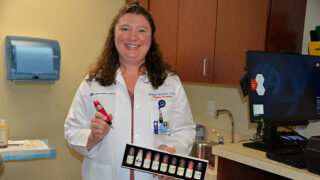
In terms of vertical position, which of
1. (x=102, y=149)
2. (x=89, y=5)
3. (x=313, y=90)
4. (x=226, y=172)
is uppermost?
(x=89, y=5)

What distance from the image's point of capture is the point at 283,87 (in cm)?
149

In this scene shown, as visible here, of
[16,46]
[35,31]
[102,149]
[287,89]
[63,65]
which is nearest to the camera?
[102,149]

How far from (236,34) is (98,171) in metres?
1.14

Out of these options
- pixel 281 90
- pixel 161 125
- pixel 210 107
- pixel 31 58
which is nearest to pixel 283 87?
pixel 281 90

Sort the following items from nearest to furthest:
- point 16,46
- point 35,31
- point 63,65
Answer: point 16,46 < point 35,31 < point 63,65

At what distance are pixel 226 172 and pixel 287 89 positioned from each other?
57 cm

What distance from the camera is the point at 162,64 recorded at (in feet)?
5.04

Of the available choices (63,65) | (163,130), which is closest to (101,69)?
(163,130)

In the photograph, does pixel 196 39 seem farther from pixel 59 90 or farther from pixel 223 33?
pixel 59 90

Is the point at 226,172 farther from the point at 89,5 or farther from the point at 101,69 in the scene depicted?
the point at 89,5

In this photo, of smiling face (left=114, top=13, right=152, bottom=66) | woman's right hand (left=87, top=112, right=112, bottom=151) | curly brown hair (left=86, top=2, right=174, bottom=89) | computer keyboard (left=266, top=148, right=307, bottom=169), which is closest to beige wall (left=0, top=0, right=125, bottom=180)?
curly brown hair (left=86, top=2, right=174, bottom=89)

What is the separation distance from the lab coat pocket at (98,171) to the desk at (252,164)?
615 millimetres

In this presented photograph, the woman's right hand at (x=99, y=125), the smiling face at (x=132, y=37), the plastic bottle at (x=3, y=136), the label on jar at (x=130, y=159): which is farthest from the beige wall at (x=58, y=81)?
the label on jar at (x=130, y=159)

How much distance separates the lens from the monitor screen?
4.64 ft
